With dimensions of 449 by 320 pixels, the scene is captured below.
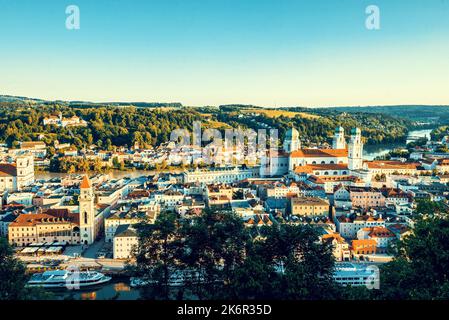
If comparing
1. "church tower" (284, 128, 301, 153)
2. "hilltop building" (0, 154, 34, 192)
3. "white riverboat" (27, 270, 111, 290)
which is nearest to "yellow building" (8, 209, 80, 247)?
"white riverboat" (27, 270, 111, 290)

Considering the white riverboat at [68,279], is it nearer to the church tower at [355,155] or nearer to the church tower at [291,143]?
the church tower at [355,155]

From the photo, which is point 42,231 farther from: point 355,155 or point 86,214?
point 355,155

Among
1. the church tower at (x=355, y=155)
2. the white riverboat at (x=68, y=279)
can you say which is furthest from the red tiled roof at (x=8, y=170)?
the church tower at (x=355, y=155)

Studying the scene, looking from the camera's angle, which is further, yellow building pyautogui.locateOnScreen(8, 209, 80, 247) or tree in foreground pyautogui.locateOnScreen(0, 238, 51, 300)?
yellow building pyautogui.locateOnScreen(8, 209, 80, 247)

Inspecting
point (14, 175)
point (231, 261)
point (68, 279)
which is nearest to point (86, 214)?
point (68, 279)

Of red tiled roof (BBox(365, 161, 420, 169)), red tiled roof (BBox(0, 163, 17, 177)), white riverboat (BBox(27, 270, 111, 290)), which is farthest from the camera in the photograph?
red tiled roof (BBox(365, 161, 420, 169))

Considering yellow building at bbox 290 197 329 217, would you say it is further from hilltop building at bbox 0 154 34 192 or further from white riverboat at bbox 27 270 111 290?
hilltop building at bbox 0 154 34 192
